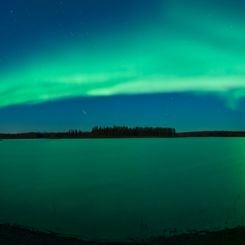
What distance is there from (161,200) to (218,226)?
1191cm

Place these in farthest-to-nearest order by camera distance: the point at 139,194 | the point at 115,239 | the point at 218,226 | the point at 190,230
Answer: the point at 139,194, the point at 218,226, the point at 190,230, the point at 115,239

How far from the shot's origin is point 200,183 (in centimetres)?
5447

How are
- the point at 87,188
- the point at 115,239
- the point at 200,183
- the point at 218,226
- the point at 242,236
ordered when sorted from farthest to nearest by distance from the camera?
the point at 200,183
the point at 87,188
the point at 218,226
the point at 115,239
the point at 242,236

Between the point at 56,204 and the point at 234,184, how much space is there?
82.7 ft

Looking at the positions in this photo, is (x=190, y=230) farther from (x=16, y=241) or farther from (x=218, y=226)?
(x=16, y=241)

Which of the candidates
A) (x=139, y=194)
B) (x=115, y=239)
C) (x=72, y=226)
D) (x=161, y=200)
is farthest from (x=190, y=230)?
(x=139, y=194)

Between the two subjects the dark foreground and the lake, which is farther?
the lake

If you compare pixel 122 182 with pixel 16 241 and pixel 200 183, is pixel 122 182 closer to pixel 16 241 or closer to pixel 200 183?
A: pixel 200 183

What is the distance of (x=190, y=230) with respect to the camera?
25719 mm

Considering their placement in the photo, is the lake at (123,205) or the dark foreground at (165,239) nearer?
the dark foreground at (165,239)

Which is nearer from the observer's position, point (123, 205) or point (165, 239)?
point (165, 239)

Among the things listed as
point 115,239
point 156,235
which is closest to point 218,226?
point 156,235

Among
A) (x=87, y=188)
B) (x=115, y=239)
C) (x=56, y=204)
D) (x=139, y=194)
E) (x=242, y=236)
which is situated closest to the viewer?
(x=242, y=236)

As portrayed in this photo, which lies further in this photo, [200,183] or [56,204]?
[200,183]
